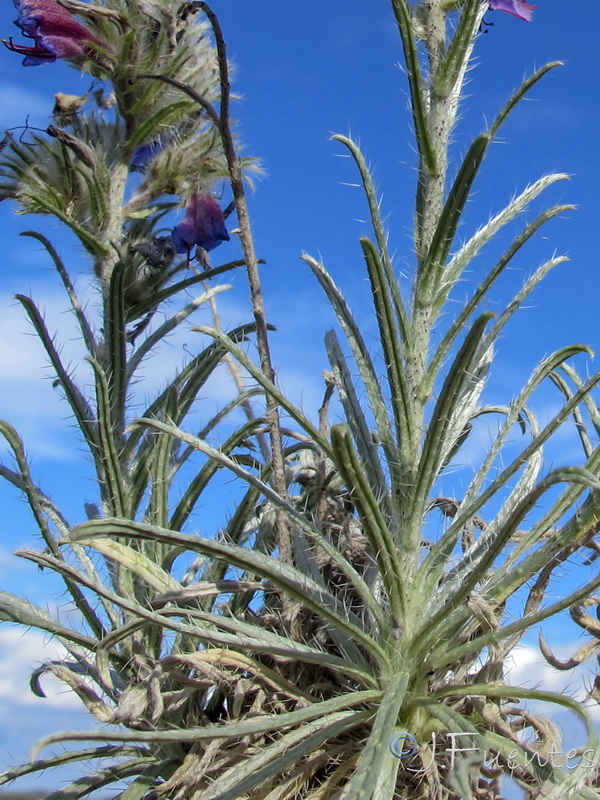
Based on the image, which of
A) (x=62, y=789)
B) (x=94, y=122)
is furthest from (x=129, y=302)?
(x=62, y=789)

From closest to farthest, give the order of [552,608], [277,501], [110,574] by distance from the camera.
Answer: [552,608], [277,501], [110,574]

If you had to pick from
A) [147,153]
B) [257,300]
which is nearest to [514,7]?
[257,300]

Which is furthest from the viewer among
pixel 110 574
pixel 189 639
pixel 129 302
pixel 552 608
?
pixel 129 302

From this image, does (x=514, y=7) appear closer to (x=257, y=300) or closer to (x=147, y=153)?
(x=257, y=300)

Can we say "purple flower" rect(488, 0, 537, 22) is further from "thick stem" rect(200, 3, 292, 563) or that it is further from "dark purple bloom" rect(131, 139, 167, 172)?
"dark purple bloom" rect(131, 139, 167, 172)

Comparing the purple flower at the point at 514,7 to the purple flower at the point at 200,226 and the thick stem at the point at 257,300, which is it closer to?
the thick stem at the point at 257,300

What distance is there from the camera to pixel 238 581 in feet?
4.23

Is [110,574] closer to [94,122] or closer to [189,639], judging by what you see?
[189,639]

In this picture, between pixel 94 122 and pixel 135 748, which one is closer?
pixel 135 748

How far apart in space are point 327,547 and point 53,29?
112cm

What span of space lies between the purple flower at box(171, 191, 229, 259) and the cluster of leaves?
0.39 feet

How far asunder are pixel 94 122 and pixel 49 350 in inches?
19.6

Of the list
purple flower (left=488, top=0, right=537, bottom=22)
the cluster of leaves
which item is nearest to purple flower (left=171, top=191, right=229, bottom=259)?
the cluster of leaves

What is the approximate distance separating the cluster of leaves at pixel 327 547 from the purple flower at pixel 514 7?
137 millimetres
